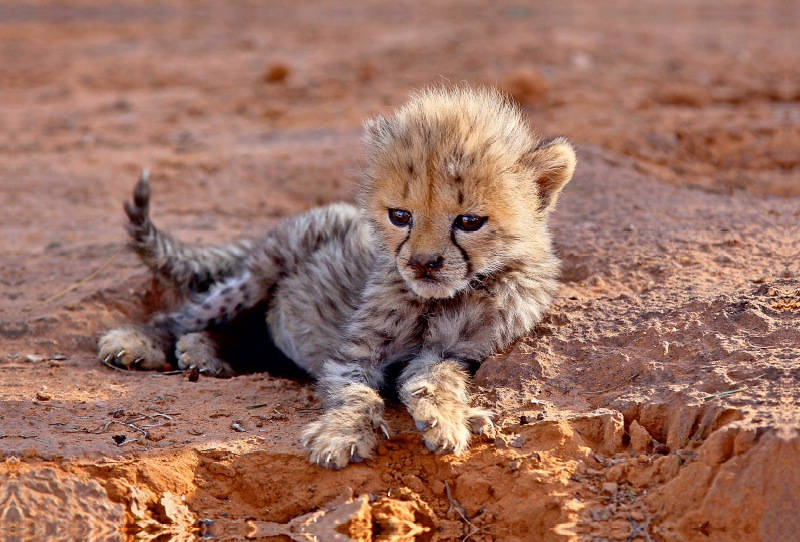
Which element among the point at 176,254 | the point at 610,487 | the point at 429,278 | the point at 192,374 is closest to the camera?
the point at 610,487

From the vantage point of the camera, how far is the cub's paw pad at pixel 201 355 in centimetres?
410

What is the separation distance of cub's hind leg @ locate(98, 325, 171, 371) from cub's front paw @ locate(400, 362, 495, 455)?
1.55 metres

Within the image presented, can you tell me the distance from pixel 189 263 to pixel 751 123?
186 inches

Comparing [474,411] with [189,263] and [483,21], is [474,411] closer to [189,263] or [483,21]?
[189,263]

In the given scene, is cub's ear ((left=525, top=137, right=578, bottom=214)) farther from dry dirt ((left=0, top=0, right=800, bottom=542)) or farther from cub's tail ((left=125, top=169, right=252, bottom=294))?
cub's tail ((left=125, top=169, right=252, bottom=294))

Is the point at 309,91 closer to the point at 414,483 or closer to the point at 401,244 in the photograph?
the point at 401,244

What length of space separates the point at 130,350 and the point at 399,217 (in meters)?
1.61

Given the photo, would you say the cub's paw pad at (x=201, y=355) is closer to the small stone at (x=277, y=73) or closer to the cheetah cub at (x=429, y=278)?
the cheetah cub at (x=429, y=278)

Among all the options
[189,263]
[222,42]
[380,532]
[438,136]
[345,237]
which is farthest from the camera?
[222,42]

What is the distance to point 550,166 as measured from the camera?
3.39m

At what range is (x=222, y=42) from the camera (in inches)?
434

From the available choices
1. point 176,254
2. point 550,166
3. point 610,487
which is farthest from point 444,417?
point 176,254

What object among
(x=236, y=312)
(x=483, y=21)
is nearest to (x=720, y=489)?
(x=236, y=312)

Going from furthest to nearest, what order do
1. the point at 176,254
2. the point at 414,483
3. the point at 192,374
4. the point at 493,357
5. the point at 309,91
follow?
the point at 309,91 < the point at 176,254 < the point at 192,374 < the point at 493,357 < the point at 414,483
